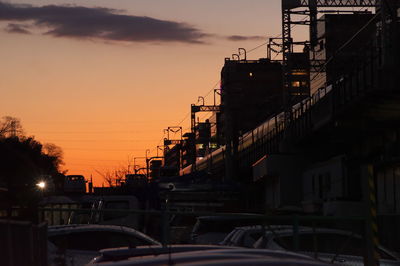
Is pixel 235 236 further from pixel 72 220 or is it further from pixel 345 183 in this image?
pixel 345 183

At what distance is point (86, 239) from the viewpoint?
18.0 meters

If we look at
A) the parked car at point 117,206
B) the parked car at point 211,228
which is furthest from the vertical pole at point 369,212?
the parked car at point 117,206

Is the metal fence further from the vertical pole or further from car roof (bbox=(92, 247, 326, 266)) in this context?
the vertical pole

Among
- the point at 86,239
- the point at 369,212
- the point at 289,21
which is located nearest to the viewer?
the point at 369,212

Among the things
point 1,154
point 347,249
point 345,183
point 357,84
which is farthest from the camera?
point 1,154

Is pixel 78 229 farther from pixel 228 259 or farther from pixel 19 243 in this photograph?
pixel 228 259

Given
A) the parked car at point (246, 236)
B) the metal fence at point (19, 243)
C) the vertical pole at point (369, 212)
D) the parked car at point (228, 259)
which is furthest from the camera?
the parked car at point (246, 236)

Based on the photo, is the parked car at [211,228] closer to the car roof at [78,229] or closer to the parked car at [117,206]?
the car roof at [78,229]

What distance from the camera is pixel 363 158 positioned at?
44469mm

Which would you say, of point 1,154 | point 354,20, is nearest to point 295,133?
point 1,154

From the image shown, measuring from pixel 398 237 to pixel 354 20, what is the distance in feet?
355

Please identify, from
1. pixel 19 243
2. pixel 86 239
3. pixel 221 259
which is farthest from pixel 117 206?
pixel 221 259

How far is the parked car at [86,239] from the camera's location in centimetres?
1688

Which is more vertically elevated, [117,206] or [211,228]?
[117,206]
